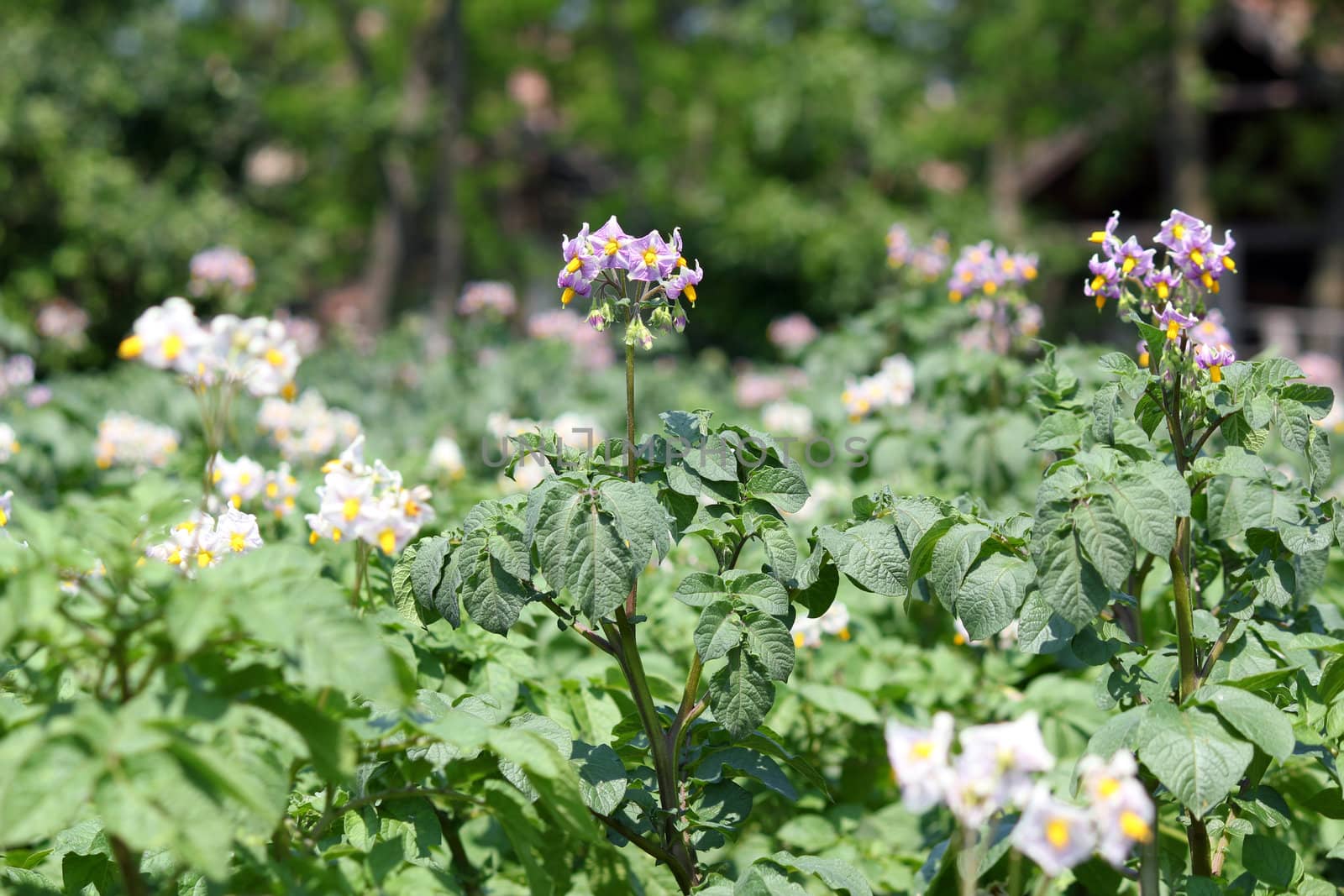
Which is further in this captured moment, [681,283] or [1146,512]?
[681,283]

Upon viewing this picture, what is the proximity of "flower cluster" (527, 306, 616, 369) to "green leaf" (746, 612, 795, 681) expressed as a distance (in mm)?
5276

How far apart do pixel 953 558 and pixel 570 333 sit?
5.74 meters

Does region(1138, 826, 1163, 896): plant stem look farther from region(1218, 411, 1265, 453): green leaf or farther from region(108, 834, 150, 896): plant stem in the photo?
region(108, 834, 150, 896): plant stem

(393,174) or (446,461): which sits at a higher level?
(393,174)

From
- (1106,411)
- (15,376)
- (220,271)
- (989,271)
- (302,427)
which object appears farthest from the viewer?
(220,271)

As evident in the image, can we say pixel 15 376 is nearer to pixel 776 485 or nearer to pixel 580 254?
pixel 580 254

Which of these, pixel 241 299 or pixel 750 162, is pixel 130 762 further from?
pixel 750 162

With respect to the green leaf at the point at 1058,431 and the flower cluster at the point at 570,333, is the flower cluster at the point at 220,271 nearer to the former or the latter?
the flower cluster at the point at 570,333

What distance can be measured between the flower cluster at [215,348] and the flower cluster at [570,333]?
5.12 metres

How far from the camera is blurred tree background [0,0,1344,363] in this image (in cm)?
1226

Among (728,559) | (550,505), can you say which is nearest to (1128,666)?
(728,559)

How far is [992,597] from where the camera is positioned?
180 centimetres

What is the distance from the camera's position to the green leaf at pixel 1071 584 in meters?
1.65

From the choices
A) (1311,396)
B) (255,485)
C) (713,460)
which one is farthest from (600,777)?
(255,485)
